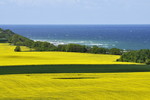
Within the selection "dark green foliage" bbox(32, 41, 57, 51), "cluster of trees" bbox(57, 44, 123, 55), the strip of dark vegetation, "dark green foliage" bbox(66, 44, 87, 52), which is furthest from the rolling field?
"dark green foliage" bbox(32, 41, 57, 51)

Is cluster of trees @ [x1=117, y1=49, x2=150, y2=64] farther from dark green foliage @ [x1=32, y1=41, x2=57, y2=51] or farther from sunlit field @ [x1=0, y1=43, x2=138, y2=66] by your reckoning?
dark green foliage @ [x1=32, y1=41, x2=57, y2=51]

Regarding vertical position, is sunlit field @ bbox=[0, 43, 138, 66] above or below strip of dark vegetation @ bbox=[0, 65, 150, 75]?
above

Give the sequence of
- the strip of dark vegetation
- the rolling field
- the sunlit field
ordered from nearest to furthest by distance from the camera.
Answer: the rolling field
the strip of dark vegetation
the sunlit field

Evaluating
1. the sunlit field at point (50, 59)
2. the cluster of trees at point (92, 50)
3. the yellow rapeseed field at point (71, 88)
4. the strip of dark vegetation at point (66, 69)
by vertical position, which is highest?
the cluster of trees at point (92, 50)

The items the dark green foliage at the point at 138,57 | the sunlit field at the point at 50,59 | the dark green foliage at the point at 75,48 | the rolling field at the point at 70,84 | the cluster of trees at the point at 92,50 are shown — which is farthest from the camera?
the dark green foliage at the point at 75,48

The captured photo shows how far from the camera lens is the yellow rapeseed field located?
29156 mm

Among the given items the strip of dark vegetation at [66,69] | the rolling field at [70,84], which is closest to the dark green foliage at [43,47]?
the strip of dark vegetation at [66,69]

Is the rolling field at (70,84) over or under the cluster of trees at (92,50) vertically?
under

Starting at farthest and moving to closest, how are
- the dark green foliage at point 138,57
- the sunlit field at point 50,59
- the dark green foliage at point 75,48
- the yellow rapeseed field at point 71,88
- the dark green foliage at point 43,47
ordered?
1. the dark green foliage at point 43,47
2. the dark green foliage at point 75,48
3. the dark green foliage at point 138,57
4. the sunlit field at point 50,59
5. the yellow rapeseed field at point 71,88

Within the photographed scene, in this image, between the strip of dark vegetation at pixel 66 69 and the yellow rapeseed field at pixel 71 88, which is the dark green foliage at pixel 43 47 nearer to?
the strip of dark vegetation at pixel 66 69

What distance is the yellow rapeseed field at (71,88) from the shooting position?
29156mm

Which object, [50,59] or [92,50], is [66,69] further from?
[92,50]

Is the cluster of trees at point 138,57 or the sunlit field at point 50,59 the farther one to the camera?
the cluster of trees at point 138,57

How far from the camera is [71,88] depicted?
33500 millimetres
